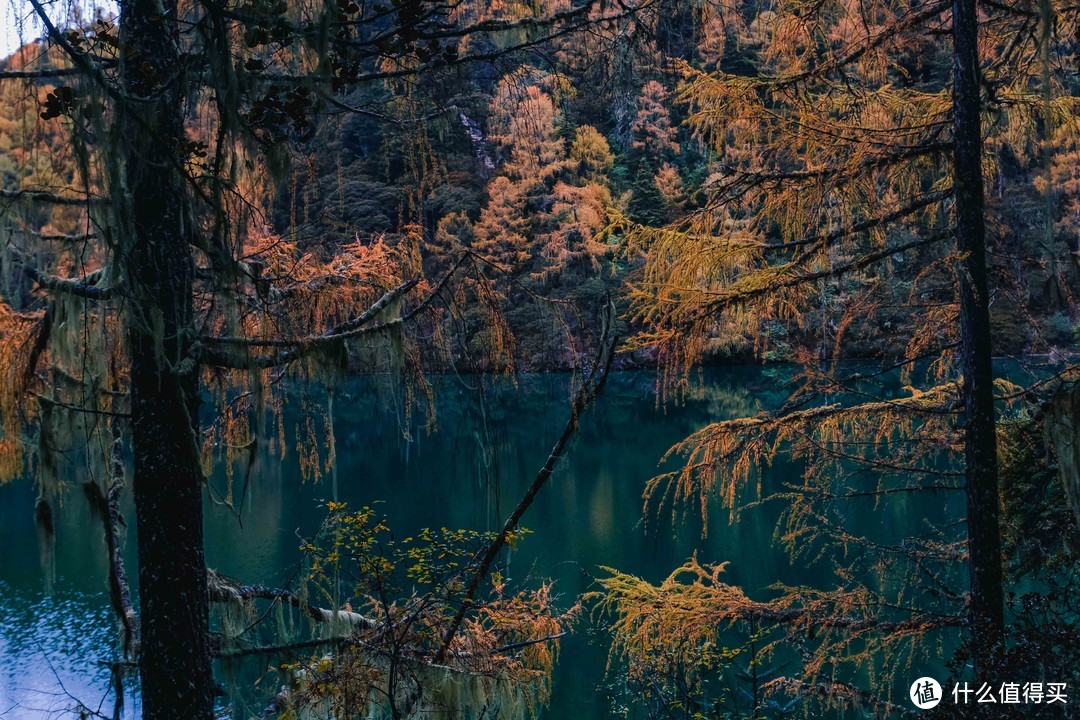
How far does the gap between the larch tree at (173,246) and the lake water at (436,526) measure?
0.44 meters

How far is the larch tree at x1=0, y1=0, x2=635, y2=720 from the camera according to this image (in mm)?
1952

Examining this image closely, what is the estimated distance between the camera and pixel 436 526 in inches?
499

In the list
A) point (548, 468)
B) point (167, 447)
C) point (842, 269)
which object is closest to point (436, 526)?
point (842, 269)

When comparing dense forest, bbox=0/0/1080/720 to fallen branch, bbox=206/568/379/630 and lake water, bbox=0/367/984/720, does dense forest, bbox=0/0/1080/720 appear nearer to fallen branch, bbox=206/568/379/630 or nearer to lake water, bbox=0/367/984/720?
fallen branch, bbox=206/568/379/630

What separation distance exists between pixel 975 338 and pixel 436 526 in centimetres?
1001

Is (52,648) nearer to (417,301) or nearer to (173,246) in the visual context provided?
(417,301)

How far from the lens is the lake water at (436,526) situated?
8.02m

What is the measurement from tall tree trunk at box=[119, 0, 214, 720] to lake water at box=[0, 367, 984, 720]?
0.51m

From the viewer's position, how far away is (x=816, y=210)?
439 cm

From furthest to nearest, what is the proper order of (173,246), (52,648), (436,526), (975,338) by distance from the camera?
1. (436,526)
2. (52,648)
3. (975,338)
4. (173,246)

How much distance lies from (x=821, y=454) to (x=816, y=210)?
4.74 feet

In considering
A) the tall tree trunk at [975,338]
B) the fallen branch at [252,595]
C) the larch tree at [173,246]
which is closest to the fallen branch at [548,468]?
the fallen branch at [252,595]

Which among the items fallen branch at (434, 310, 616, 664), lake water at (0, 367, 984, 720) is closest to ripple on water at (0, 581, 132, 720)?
lake water at (0, 367, 984, 720)

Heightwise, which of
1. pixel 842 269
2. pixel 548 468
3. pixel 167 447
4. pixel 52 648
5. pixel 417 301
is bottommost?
pixel 52 648
